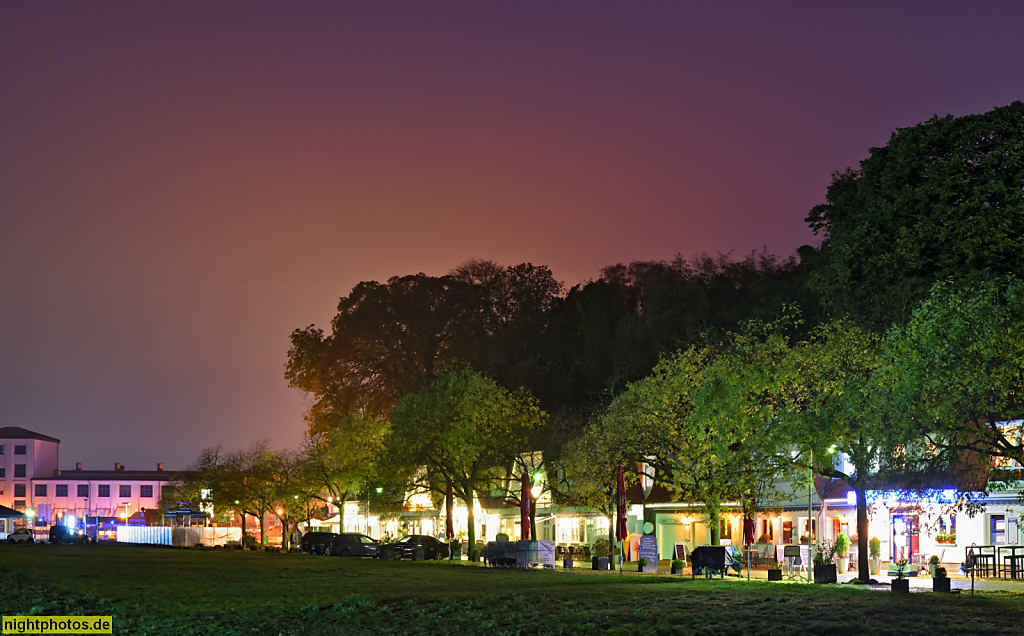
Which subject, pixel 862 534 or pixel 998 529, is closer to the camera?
pixel 862 534

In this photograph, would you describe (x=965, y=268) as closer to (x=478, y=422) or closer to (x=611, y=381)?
(x=478, y=422)

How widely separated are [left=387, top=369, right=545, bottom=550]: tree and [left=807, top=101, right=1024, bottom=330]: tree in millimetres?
19095

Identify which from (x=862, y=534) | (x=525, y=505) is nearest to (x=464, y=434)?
(x=525, y=505)

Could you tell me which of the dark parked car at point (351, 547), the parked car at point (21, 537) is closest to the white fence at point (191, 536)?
the parked car at point (21, 537)

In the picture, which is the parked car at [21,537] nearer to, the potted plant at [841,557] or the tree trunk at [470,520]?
the tree trunk at [470,520]

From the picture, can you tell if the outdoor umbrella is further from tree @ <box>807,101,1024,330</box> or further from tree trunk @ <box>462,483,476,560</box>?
tree @ <box>807,101,1024,330</box>

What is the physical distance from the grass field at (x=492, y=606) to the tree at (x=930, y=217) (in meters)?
18.4

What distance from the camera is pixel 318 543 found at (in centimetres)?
7469

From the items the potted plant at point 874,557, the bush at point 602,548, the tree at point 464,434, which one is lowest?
the bush at point 602,548

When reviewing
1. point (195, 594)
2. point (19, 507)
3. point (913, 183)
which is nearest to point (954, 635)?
point (195, 594)

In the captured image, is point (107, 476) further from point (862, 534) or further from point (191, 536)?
point (862, 534)

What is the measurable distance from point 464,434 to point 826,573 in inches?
1192

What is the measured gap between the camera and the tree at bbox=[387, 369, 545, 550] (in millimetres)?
63375

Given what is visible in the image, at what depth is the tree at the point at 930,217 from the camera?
1815 inches
